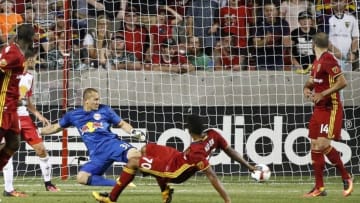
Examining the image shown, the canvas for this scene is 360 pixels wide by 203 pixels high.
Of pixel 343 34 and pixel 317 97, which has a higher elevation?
pixel 343 34

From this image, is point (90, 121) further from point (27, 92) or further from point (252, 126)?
point (252, 126)

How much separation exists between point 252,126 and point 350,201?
5342mm

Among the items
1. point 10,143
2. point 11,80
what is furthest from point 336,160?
point 11,80

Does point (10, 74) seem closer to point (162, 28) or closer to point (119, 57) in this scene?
point (119, 57)

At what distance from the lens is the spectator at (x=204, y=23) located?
18766 millimetres

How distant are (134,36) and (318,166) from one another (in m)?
5.81

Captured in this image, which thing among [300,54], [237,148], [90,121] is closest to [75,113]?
[90,121]

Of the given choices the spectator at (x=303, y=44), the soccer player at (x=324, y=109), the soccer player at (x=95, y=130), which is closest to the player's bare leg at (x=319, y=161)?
the soccer player at (x=324, y=109)

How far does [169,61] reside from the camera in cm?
1852

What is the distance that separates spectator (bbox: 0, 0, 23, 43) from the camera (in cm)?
1825

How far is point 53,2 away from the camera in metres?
18.4

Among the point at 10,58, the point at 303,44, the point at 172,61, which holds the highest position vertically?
the point at 303,44

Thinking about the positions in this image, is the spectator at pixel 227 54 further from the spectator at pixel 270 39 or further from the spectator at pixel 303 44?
the spectator at pixel 303 44

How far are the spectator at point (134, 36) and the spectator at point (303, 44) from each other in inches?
107
